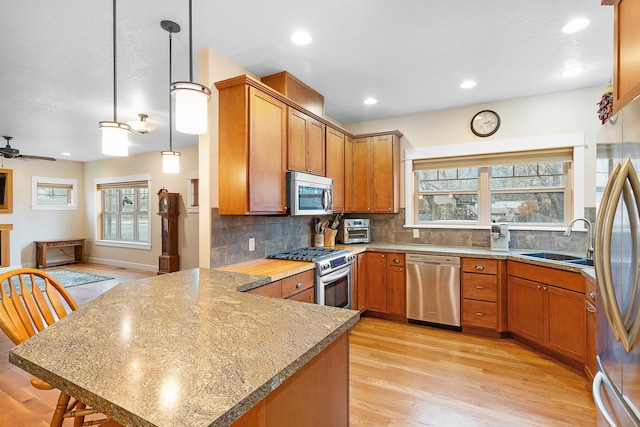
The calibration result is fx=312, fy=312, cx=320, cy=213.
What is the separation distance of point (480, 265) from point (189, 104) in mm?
3132

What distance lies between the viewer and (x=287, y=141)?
9.36ft

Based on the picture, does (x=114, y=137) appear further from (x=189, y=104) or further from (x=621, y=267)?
(x=621, y=267)

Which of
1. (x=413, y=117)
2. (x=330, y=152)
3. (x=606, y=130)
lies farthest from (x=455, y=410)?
(x=413, y=117)

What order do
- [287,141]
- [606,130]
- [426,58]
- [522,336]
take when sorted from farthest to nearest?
1. [522,336]
2. [287,141]
3. [426,58]
4. [606,130]

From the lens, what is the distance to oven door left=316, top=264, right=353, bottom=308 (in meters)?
2.82

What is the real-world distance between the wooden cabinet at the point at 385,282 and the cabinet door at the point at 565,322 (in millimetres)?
1359

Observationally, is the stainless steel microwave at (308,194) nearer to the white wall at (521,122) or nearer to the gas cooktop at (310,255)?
the gas cooktop at (310,255)

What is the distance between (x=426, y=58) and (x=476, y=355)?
8.78 ft

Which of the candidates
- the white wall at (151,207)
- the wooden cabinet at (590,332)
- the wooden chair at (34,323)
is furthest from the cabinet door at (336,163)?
the white wall at (151,207)

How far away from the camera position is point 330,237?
13.1ft

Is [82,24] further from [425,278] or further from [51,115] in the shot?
[425,278]

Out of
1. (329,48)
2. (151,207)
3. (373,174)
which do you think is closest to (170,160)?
(329,48)

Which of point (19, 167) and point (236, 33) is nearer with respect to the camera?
point (236, 33)

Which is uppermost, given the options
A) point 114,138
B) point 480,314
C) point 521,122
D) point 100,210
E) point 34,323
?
point 521,122
